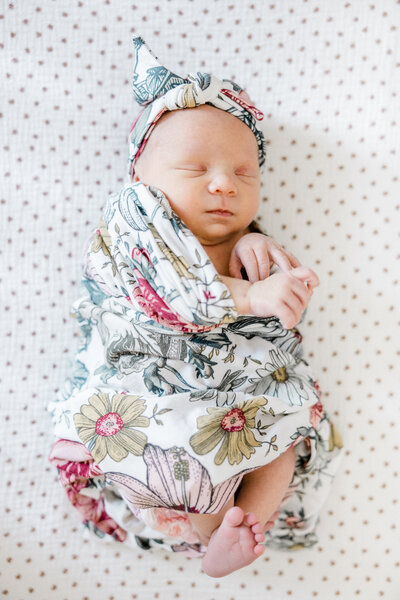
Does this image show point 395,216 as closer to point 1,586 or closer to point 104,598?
point 104,598

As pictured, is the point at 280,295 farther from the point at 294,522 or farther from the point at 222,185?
the point at 294,522

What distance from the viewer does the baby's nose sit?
3.49ft

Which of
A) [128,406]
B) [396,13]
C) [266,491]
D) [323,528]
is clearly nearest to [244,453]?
[266,491]

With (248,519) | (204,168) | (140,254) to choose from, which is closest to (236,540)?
(248,519)

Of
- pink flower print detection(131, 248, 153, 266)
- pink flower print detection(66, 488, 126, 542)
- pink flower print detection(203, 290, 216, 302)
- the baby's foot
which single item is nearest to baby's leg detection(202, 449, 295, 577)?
the baby's foot

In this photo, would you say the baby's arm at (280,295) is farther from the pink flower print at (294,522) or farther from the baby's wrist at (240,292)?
the pink flower print at (294,522)

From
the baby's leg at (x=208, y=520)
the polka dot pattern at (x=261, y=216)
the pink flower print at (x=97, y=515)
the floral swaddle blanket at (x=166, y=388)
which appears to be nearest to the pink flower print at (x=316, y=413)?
the floral swaddle blanket at (x=166, y=388)

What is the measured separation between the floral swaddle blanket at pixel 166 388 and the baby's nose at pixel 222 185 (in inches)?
3.4

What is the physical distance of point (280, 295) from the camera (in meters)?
0.99

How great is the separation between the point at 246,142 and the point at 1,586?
1073mm

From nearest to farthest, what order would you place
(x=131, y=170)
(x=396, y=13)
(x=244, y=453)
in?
1. (x=244, y=453)
2. (x=131, y=170)
3. (x=396, y=13)

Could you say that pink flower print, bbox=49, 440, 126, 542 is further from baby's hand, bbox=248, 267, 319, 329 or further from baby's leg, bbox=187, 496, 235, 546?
baby's hand, bbox=248, 267, 319, 329

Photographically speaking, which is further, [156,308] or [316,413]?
[316,413]

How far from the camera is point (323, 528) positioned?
1312 millimetres
